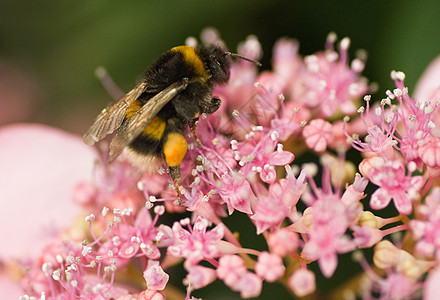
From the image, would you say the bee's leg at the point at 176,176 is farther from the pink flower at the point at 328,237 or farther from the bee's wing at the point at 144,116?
the pink flower at the point at 328,237

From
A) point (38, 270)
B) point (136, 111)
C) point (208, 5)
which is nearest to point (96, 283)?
point (38, 270)

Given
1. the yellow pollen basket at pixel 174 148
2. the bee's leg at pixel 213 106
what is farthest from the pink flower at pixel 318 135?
the yellow pollen basket at pixel 174 148

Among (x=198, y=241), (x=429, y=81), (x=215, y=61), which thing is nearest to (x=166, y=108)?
(x=215, y=61)

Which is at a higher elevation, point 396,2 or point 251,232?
point 396,2

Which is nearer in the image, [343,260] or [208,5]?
[343,260]

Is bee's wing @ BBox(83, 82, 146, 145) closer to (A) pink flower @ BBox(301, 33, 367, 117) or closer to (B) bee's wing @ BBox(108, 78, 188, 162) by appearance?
(B) bee's wing @ BBox(108, 78, 188, 162)

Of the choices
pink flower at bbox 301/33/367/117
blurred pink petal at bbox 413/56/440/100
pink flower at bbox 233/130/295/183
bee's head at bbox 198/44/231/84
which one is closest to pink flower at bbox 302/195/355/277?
pink flower at bbox 233/130/295/183

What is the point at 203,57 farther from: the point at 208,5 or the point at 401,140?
the point at 208,5
